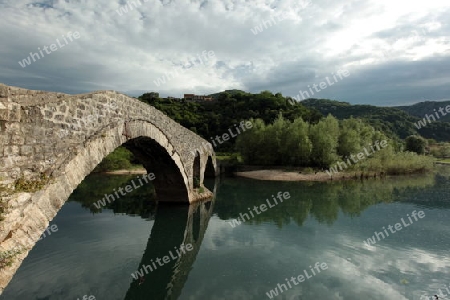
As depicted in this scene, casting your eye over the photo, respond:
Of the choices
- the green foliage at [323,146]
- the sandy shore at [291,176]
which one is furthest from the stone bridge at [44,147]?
the green foliage at [323,146]

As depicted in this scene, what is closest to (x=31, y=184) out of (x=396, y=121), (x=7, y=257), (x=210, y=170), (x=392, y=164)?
(x=7, y=257)

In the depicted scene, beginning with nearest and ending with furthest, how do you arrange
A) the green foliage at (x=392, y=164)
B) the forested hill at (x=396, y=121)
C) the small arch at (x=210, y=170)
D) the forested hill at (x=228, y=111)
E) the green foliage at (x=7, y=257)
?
the green foliage at (x=7, y=257) < the small arch at (x=210, y=170) < the green foliage at (x=392, y=164) < the forested hill at (x=228, y=111) < the forested hill at (x=396, y=121)

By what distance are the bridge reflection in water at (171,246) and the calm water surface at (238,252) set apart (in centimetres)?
4

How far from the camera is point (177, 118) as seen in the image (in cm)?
5725

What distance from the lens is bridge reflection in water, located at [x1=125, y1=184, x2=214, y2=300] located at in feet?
27.4

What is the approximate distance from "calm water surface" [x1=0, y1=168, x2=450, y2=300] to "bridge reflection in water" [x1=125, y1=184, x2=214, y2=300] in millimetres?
41

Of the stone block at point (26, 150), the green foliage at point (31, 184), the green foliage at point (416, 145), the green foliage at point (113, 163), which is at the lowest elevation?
the green foliage at point (416, 145)

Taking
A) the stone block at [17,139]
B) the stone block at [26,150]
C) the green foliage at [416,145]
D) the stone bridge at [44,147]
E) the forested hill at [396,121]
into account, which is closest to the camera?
the stone bridge at [44,147]

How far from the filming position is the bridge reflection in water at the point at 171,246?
834 cm

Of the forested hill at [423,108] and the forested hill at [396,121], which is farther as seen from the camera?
the forested hill at [423,108]

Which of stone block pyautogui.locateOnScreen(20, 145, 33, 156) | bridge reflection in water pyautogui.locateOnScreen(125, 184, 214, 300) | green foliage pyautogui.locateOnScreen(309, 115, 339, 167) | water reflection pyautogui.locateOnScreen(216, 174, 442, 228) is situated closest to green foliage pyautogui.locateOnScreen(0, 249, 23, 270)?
stone block pyautogui.locateOnScreen(20, 145, 33, 156)

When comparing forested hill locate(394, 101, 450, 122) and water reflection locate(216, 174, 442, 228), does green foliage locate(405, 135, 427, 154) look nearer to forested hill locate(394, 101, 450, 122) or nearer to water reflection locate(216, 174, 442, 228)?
water reflection locate(216, 174, 442, 228)

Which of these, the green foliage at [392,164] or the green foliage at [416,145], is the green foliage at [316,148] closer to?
the green foliage at [392,164]

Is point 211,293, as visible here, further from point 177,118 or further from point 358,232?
point 177,118
